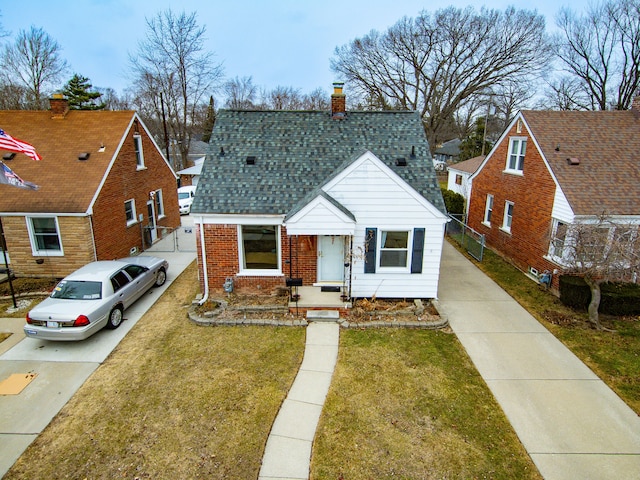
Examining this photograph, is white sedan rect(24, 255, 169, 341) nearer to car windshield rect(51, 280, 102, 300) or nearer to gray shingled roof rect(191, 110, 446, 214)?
car windshield rect(51, 280, 102, 300)

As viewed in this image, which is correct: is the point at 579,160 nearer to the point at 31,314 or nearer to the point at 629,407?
the point at 629,407

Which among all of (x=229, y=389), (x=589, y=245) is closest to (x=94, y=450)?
(x=229, y=389)

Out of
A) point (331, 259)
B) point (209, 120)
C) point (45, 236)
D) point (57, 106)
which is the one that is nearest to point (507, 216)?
point (331, 259)

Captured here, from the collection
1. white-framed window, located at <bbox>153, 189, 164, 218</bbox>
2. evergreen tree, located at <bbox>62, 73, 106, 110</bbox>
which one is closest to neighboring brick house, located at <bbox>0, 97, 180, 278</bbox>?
white-framed window, located at <bbox>153, 189, 164, 218</bbox>

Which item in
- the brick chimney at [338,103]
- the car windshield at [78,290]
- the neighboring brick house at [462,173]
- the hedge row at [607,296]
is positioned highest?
the brick chimney at [338,103]

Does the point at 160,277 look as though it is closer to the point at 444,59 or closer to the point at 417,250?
the point at 417,250

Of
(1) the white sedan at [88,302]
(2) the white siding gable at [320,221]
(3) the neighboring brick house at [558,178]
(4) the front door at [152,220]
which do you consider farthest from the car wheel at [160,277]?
(3) the neighboring brick house at [558,178]

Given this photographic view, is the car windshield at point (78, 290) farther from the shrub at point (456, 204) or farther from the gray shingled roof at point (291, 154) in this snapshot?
the shrub at point (456, 204)

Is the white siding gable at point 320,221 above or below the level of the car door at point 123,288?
above
